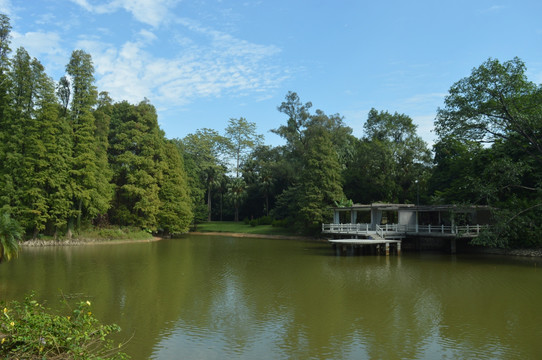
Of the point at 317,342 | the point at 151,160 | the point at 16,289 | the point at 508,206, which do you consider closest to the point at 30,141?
the point at 151,160

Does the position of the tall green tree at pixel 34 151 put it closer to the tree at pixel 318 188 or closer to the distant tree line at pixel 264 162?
the distant tree line at pixel 264 162

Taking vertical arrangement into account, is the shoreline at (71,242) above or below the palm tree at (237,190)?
below

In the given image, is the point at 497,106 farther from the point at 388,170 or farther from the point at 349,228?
the point at 388,170

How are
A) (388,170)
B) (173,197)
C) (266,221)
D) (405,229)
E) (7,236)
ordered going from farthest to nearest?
1. (266,221)
2. (388,170)
3. (173,197)
4. (405,229)
5. (7,236)

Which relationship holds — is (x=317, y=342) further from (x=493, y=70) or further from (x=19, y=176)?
(x=19, y=176)

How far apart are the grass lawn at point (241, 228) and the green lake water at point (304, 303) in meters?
23.5

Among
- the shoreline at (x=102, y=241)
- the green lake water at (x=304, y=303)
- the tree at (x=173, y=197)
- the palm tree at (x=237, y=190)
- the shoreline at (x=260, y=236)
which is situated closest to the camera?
the green lake water at (x=304, y=303)

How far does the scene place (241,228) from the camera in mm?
55500

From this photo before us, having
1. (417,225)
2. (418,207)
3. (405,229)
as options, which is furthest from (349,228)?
(418,207)

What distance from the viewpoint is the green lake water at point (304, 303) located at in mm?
10500

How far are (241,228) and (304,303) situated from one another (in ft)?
134

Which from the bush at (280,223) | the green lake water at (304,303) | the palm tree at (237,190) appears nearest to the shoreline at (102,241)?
the bush at (280,223)

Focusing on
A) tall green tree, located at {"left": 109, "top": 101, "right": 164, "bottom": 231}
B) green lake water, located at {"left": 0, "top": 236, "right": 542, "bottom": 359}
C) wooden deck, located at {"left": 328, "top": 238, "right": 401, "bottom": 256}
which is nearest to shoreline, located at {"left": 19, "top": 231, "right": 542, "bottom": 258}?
green lake water, located at {"left": 0, "top": 236, "right": 542, "bottom": 359}

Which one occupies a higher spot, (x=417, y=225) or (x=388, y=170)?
(x=388, y=170)
